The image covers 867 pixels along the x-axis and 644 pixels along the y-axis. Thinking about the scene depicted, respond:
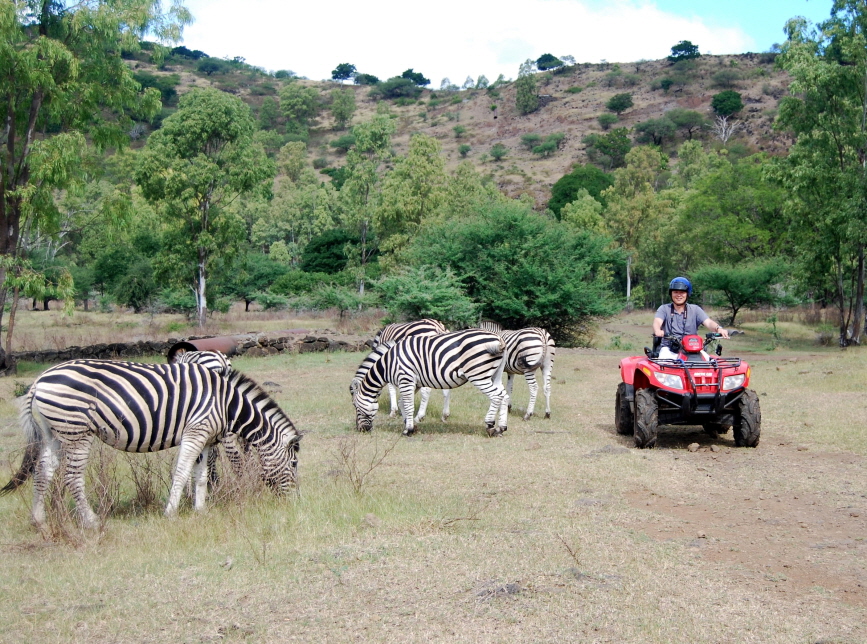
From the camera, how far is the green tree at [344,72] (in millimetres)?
173625

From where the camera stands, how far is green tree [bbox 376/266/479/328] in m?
26.5

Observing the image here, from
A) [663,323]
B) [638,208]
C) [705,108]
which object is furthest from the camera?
[705,108]

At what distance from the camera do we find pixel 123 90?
22.5 metres

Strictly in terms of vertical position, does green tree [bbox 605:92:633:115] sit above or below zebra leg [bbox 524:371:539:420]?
above

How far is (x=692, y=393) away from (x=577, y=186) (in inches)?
2755

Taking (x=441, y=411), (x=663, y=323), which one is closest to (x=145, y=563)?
(x=663, y=323)

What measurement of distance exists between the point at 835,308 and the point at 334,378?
27.8 m

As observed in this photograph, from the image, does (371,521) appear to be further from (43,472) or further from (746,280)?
(746,280)

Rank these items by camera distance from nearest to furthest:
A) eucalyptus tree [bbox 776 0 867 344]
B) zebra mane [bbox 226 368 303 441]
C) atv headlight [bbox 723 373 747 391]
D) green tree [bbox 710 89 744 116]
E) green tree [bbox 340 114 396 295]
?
zebra mane [bbox 226 368 303 441]
atv headlight [bbox 723 373 747 391]
eucalyptus tree [bbox 776 0 867 344]
green tree [bbox 340 114 396 295]
green tree [bbox 710 89 744 116]

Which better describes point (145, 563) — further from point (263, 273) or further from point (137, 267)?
point (263, 273)

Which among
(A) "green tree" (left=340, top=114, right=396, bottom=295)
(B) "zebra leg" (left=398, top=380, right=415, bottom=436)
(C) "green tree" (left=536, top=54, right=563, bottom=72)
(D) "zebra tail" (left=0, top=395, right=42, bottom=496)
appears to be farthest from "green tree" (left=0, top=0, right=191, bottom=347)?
(C) "green tree" (left=536, top=54, right=563, bottom=72)

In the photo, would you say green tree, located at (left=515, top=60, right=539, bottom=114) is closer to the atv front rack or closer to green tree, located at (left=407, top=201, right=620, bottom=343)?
green tree, located at (left=407, top=201, right=620, bottom=343)

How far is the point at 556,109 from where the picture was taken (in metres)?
120

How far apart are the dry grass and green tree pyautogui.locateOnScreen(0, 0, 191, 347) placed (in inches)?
534
